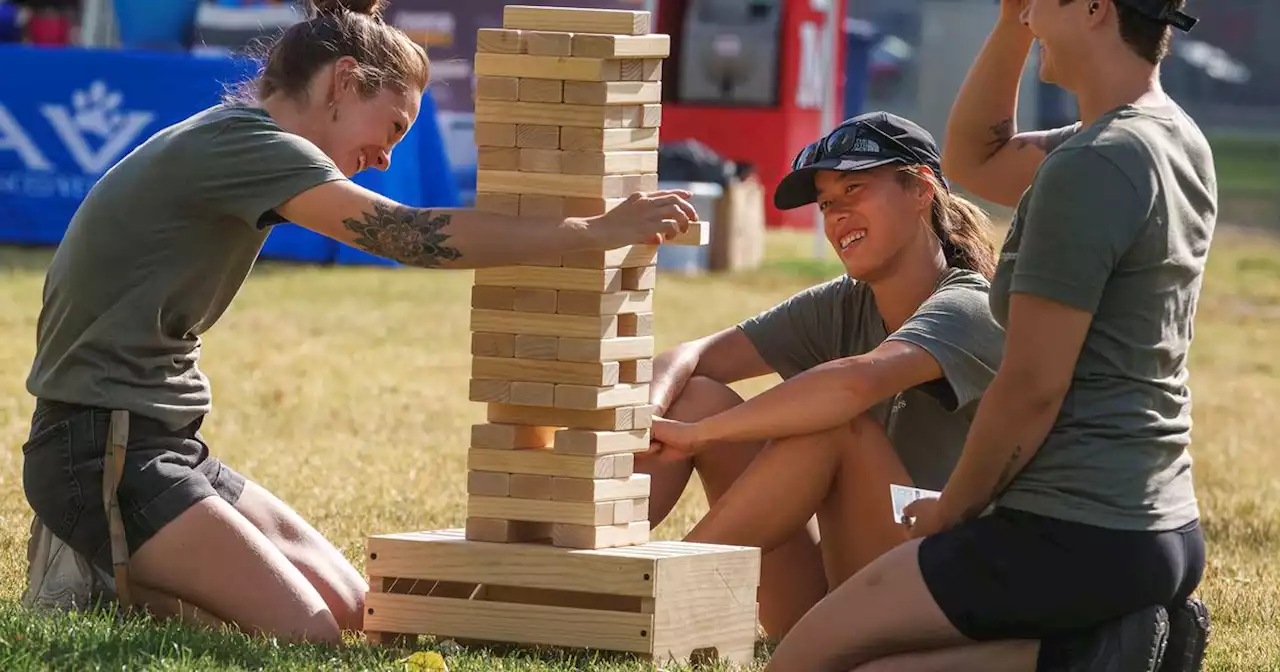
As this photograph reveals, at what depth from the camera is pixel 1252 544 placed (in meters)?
6.03

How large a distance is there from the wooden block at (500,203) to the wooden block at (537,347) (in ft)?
0.88

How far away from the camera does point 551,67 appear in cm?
408

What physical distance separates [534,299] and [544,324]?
2.3 inches

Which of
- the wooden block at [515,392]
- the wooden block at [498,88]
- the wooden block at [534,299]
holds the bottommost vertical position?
the wooden block at [515,392]

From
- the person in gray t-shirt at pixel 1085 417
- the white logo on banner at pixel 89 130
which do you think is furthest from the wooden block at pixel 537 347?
the white logo on banner at pixel 89 130

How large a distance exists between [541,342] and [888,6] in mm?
35918

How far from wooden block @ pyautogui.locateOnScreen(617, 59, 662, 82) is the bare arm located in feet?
2.34

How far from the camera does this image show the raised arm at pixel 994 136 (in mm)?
4395

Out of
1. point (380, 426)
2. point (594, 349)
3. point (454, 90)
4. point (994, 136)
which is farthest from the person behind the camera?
point (454, 90)

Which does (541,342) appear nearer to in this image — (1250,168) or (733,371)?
(733,371)

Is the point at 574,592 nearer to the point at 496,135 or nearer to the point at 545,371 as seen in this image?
the point at 545,371

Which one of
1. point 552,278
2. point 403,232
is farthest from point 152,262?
point 552,278

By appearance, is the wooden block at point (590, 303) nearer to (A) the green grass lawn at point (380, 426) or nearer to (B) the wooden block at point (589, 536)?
(B) the wooden block at point (589, 536)

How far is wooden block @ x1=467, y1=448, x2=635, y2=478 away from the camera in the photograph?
4.12 m
